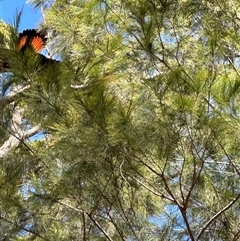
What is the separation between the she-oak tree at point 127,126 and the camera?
68.4 inches

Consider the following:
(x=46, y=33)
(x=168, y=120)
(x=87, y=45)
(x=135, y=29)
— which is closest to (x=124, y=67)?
(x=135, y=29)

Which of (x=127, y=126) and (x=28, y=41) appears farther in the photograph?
(x=28, y=41)

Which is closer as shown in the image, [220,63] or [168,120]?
[168,120]

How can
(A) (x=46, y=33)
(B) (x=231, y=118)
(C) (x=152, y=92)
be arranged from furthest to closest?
1. (A) (x=46, y=33)
2. (C) (x=152, y=92)
3. (B) (x=231, y=118)

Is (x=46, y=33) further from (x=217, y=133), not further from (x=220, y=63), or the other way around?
(x=217, y=133)

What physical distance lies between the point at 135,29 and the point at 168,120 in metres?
0.50

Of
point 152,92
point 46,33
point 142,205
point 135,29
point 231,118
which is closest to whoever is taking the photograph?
point 231,118

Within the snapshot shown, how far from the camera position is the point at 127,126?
5.67 ft

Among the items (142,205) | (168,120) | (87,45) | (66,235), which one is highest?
(87,45)

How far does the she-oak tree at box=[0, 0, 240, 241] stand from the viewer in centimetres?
174

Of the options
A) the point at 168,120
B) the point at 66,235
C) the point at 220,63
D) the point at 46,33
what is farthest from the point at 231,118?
the point at 46,33

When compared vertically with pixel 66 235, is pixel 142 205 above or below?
above

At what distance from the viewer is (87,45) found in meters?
2.39

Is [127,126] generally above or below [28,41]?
below
